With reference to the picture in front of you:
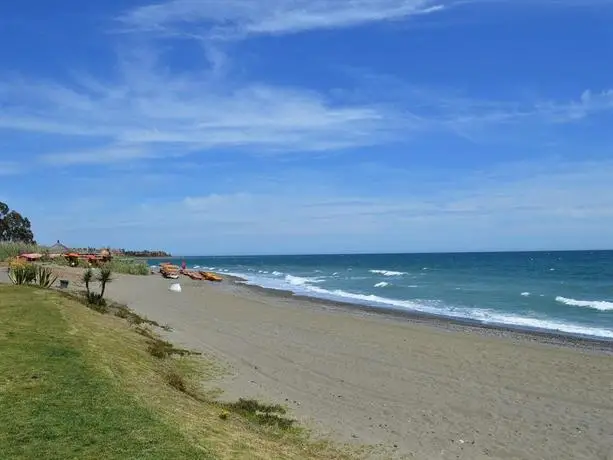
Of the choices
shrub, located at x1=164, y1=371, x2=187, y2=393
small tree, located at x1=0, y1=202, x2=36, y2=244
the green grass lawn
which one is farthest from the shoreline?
small tree, located at x1=0, y1=202, x2=36, y2=244

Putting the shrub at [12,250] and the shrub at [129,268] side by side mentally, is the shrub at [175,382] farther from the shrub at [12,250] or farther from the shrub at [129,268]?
the shrub at [129,268]

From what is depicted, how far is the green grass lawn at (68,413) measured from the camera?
5.92 meters

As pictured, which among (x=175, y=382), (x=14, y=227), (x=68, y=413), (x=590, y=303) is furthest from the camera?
(x=14, y=227)

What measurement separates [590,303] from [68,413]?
3518 cm

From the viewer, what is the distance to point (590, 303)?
3581cm

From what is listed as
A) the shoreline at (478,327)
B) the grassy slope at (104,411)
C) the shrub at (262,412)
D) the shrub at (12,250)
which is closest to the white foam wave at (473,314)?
the shoreline at (478,327)

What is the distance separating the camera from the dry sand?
9.70 meters

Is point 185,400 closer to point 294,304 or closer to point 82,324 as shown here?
point 82,324

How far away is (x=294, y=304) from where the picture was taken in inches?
1391

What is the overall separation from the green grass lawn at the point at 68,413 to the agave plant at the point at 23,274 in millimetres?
14178

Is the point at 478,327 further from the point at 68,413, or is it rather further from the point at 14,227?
the point at 14,227

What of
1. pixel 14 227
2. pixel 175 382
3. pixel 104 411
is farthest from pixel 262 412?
pixel 14 227

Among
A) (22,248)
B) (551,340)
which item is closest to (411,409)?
(551,340)

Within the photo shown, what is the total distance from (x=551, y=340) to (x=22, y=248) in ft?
162
